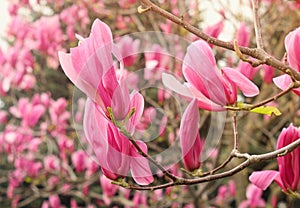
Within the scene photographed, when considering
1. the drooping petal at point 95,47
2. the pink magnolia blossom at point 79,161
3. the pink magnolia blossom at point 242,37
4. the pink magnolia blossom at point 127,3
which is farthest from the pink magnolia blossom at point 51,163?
the drooping petal at point 95,47

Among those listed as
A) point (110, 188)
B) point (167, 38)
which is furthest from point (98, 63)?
point (110, 188)

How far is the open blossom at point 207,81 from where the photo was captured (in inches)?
24.5

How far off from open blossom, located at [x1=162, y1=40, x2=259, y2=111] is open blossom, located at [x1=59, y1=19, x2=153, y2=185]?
0.07 metres

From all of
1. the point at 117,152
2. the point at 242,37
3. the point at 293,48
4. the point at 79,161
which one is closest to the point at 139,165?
the point at 117,152

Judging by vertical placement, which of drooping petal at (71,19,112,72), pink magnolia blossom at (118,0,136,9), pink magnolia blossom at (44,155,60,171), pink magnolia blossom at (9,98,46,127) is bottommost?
pink magnolia blossom at (44,155,60,171)

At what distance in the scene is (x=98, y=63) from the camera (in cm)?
55

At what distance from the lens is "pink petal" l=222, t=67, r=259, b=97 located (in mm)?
648

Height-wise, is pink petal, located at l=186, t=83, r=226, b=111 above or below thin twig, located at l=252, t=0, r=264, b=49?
below

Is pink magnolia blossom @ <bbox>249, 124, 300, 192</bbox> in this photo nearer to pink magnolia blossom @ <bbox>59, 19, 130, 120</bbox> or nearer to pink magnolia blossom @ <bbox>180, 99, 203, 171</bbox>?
pink magnolia blossom @ <bbox>180, 99, 203, 171</bbox>

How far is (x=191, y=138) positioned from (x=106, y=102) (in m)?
0.13

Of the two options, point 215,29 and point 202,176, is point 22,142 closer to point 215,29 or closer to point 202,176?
point 215,29

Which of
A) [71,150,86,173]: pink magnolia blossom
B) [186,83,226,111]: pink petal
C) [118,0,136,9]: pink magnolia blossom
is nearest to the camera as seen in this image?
[186,83,226,111]: pink petal

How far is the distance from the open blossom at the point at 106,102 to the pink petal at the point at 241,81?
0.13 meters

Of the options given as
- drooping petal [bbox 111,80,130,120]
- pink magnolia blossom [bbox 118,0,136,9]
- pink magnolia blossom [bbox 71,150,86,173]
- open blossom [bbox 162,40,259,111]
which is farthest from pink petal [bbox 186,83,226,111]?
pink magnolia blossom [bbox 71,150,86,173]
